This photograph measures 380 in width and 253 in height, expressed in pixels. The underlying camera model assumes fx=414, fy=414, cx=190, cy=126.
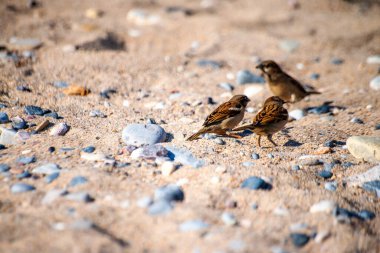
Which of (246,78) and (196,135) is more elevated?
(196,135)

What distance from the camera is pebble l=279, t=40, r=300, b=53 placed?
915 cm

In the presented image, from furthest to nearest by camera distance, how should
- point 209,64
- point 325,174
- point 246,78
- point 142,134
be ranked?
1. point 209,64
2. point 246,78
3. point 142,134
4. point 325,174

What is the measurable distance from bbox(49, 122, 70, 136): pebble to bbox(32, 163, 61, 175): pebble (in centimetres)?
94

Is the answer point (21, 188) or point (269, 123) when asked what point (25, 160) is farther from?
point (269, 123)

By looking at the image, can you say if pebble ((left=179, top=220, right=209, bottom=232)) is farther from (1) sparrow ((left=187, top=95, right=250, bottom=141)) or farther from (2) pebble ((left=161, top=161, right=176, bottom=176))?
(1) sparrow ((left=187, top=95, right=250, bottom=141))

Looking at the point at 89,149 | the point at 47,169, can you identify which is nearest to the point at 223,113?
the point at 89,149

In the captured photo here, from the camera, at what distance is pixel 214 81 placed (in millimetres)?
7512

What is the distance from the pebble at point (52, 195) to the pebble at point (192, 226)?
3.77 ft

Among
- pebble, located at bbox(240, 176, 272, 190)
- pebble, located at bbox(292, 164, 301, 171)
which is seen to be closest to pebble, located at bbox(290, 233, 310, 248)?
pebble, located at bbox(240, 176, 272, 190)

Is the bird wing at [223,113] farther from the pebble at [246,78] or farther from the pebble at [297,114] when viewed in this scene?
the pebble at [246,78]

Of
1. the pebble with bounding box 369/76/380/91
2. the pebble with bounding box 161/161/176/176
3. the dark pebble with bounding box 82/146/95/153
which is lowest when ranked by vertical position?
the pebble with bounding box 369/76/380/91

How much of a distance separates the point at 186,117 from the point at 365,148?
248 centimetres

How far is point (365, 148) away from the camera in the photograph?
4.86 m

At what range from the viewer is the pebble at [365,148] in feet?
15.7
